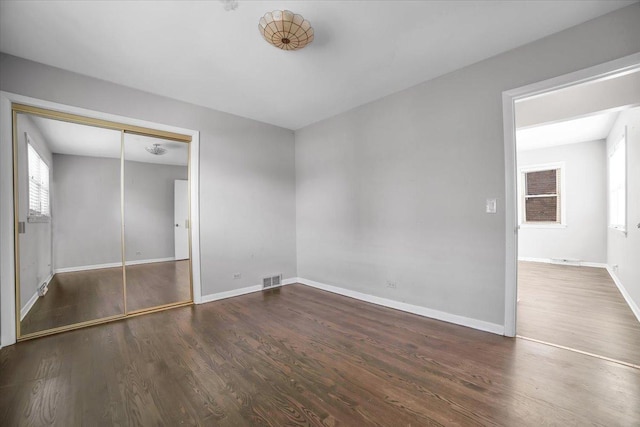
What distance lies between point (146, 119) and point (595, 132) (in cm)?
802

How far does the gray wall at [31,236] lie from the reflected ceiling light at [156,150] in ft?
3.22

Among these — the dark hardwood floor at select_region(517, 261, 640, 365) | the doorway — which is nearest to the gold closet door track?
the doorway

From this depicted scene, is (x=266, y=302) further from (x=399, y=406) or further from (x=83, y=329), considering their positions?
(x=399, y=406)

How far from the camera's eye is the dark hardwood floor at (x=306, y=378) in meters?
1.56

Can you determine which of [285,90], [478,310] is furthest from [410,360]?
[285,90]

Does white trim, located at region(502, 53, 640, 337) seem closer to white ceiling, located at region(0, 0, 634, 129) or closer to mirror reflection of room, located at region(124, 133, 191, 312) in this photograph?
white ceiling, located at region(0, 0, 634, 129)

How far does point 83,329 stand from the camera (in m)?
2.90

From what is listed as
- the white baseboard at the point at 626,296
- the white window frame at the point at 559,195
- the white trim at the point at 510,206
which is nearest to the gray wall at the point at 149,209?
the white trim at the point at 510,206

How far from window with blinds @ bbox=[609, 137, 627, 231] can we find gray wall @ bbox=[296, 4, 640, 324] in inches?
112

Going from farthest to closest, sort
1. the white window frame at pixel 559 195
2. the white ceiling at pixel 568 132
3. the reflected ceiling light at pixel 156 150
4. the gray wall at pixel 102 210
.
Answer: the white window frame at pixel 559 195 < the white ceiling at pixel 568 132 < the reflected ceiling light at pixel 156 150 < the gray wall at pixel 102 210

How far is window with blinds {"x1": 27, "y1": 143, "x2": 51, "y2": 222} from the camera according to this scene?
2791 mm

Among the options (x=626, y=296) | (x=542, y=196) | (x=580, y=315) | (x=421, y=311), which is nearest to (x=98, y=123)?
(x=421, y=311)

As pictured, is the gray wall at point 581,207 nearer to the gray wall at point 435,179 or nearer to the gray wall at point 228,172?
the gray wall at point 435,179

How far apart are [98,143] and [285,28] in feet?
9.30
